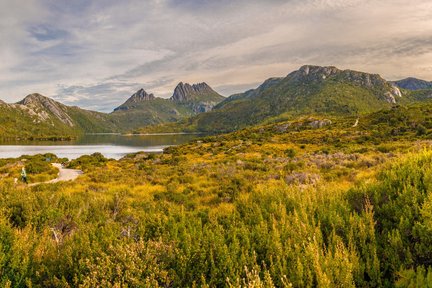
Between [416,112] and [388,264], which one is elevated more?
[416,112]

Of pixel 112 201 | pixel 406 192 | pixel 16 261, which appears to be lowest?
pixel 112 201

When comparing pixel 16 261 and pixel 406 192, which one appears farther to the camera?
pixel 406 192

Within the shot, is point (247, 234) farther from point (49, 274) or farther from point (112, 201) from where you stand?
point (112, 201)

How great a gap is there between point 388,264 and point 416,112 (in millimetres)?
94527

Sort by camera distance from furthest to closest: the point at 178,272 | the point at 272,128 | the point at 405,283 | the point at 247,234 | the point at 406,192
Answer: the point at 272,128
the point at 406,192
the point at 247,234
the point at 178,272
the point at 405,283

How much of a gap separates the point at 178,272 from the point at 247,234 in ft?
4.59

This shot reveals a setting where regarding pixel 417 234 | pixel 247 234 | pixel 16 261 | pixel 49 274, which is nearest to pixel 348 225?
pixel 417 234

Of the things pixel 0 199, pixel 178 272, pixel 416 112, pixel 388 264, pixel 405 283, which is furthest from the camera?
pixel 416 112

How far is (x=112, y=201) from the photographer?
38.4ft

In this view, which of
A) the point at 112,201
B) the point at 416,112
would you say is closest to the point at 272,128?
the point at 416,112

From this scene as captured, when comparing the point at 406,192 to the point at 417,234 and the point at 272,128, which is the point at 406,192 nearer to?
the point at 417,234

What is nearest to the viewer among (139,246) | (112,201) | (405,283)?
(405,283)

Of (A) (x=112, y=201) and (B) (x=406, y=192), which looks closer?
(B) (x=406, y=192)

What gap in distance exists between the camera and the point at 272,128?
412 ft
